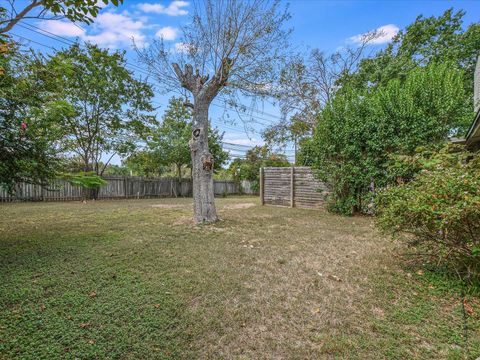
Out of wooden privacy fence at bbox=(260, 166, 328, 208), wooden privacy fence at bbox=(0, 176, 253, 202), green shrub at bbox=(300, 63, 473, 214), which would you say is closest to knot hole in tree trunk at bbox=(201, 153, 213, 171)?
green shrub at bbox=(300, 63, 473, 214)

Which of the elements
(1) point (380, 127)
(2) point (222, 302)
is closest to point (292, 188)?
→ (1) point (380, 127)

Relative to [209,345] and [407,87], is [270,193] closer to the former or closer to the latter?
[407,87]

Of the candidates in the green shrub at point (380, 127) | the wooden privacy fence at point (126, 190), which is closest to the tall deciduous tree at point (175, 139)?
the wooden privacy fence at point (126, 190)

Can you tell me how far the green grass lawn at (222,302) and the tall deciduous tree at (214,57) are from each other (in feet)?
8.12

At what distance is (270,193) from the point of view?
10383mm

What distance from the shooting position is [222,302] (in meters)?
2.30

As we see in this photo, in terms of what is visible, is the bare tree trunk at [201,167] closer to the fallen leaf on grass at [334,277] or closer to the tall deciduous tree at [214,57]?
the tall deciduous tree at [214,57]

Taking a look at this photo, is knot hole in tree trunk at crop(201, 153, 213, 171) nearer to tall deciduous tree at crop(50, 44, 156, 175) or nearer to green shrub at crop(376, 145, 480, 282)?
green shrub at crop(376, 145, 480, 282)

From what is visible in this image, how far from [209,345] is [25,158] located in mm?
3860

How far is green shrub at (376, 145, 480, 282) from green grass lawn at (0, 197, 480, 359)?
15.0 inches

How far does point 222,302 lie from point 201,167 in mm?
3867

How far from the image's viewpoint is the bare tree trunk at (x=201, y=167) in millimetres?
5816

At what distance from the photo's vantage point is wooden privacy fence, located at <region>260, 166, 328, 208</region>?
8.85 meters

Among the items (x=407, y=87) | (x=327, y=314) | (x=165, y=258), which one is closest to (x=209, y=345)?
(x=327, y=314)
